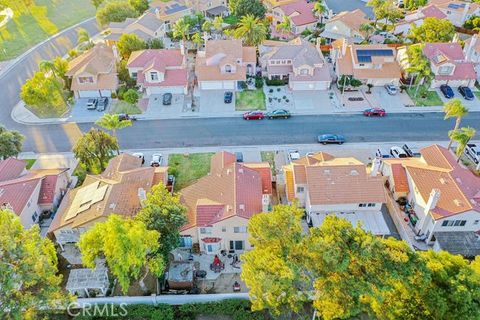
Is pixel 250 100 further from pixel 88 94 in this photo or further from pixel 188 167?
pixel 88 94

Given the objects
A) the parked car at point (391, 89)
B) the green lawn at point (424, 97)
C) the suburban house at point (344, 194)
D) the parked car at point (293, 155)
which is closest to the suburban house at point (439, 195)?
the suburban house at point (344, 194)

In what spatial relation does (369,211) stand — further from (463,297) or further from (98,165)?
(98,165)

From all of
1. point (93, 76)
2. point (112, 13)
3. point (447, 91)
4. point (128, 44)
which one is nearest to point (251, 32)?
point (128, 44)

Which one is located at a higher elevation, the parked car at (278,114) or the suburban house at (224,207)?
the suburban house at (224,207)

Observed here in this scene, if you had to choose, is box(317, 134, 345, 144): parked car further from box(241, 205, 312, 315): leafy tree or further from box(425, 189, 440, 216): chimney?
box(241, 205, 312, 315): leafy tree

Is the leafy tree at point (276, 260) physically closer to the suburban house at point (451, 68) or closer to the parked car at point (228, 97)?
the parked car at point (228, 97)
